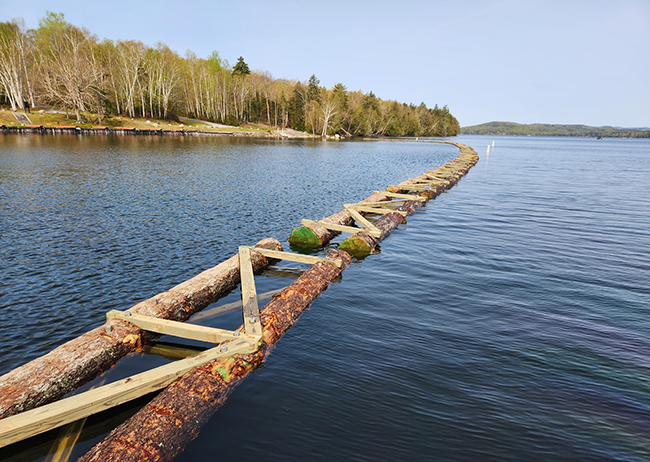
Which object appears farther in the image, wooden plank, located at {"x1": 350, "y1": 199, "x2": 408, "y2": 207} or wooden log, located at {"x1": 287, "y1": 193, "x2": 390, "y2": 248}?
wooden plank, located at {"x1": 350, "y1": 199, "x2": 408, "y2": 207}

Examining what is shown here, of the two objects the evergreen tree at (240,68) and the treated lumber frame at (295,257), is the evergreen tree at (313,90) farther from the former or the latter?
the treated lumber frame at (295,257)

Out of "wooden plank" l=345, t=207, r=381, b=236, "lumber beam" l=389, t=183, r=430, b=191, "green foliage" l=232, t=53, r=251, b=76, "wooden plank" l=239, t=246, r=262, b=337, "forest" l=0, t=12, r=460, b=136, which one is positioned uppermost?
"green foliage" l=232, t=53, r=251, b=76

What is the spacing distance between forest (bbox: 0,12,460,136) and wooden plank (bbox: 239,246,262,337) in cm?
8210

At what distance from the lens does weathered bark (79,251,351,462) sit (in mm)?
4520

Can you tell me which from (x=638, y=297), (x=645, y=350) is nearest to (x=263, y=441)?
(x=645, y=350)

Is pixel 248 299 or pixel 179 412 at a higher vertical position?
pixel 248 299

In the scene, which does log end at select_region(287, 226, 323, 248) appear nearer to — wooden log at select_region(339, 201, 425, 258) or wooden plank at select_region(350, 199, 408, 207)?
wooden log at select_region(339, 201, 425, 258)

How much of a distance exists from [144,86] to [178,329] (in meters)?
102

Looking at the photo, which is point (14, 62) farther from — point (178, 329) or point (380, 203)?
point (178, 329)

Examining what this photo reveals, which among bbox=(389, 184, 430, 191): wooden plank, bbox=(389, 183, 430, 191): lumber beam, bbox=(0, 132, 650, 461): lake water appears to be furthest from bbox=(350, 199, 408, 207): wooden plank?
bbox=(389, 184, 430, 191): wooden plank

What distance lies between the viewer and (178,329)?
704 centimetres

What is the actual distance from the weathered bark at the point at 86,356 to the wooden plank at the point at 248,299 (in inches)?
41.2

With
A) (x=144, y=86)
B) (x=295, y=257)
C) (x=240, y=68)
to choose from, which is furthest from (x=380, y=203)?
(x=240, y=68)

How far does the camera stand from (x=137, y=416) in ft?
16.4
